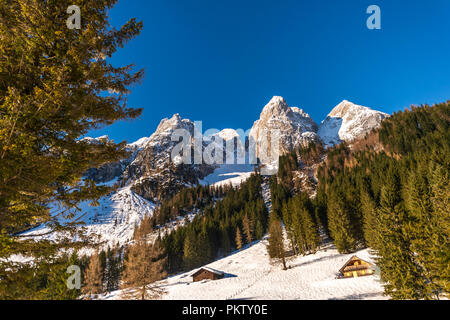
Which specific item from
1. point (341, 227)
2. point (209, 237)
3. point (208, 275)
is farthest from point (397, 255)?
point (209, 237)

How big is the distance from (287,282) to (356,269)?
957 centimetres

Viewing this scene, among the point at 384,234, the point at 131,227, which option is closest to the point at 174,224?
the point at 131,227

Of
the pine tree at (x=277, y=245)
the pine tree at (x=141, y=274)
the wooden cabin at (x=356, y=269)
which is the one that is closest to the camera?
the pine tree at (x=141, y=274)

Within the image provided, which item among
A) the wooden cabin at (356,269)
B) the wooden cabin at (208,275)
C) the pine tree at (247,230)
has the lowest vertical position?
the wooden cabin at (208,275)

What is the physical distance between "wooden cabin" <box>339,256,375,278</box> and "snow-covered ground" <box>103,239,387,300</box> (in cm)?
140

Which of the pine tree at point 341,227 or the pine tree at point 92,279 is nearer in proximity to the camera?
the pine tree at point 92,279

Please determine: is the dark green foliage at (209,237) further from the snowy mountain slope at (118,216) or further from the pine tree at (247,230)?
the snowy mountain slope at (118,216)

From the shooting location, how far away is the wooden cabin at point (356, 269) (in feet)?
89.9

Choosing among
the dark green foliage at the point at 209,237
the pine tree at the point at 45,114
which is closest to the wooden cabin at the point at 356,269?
the pine tree at the point at 45,114

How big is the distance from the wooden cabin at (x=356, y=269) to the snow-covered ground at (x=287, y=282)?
1.40m

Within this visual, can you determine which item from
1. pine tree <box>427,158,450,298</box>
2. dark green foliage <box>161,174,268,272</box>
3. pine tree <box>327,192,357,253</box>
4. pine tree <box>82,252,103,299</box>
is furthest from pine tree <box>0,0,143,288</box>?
dark green foliage <box>161,174,268,272</box>

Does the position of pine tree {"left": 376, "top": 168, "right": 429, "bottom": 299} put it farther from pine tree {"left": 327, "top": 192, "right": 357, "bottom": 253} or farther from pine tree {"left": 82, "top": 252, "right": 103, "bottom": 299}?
pine tree {"left": 82, "top": 252, "right": 103, "bottom": 299}

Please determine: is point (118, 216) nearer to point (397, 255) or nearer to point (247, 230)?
point (247, 230)

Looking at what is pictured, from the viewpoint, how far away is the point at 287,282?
1222 inches
